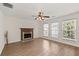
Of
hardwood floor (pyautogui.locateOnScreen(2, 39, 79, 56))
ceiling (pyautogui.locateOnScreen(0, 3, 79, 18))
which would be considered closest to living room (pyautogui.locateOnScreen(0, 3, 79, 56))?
hardwood floor (pyautogui.locateOnScreen(2, 39, 79, 56))

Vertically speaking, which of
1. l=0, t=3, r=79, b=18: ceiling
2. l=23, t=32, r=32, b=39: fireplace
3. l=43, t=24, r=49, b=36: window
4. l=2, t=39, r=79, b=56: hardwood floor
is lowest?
l=2, t=39, r=79, b=56: hardwood floor

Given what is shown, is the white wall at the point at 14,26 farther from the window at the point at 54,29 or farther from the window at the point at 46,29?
the window at the point at 54,29

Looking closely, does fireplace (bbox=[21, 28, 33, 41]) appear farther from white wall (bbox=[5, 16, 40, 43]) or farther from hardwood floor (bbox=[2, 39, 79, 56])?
hardwood floor (bbox=[2, 39, 79, 56])

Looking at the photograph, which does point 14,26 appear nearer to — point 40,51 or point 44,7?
point 40,51

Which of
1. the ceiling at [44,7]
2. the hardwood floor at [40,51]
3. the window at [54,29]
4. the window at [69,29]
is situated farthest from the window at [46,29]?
the ceiling at [44,7]

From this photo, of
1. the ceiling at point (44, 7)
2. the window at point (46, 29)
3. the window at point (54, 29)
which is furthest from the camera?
the window at point (46, 29)

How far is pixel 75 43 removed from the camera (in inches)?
234

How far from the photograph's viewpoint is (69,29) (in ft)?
21.8

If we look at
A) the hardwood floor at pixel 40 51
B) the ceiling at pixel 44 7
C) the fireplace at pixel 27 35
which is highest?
the ceiling at pixel 44 7

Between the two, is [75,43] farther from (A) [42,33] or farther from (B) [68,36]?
(A) [42,33]

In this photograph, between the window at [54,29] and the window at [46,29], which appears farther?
the window at [46,29]

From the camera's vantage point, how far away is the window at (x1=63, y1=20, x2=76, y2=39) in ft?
20.5

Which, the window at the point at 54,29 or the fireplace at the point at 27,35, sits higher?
the window at the point at 54,29

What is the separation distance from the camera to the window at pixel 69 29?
624 cm
